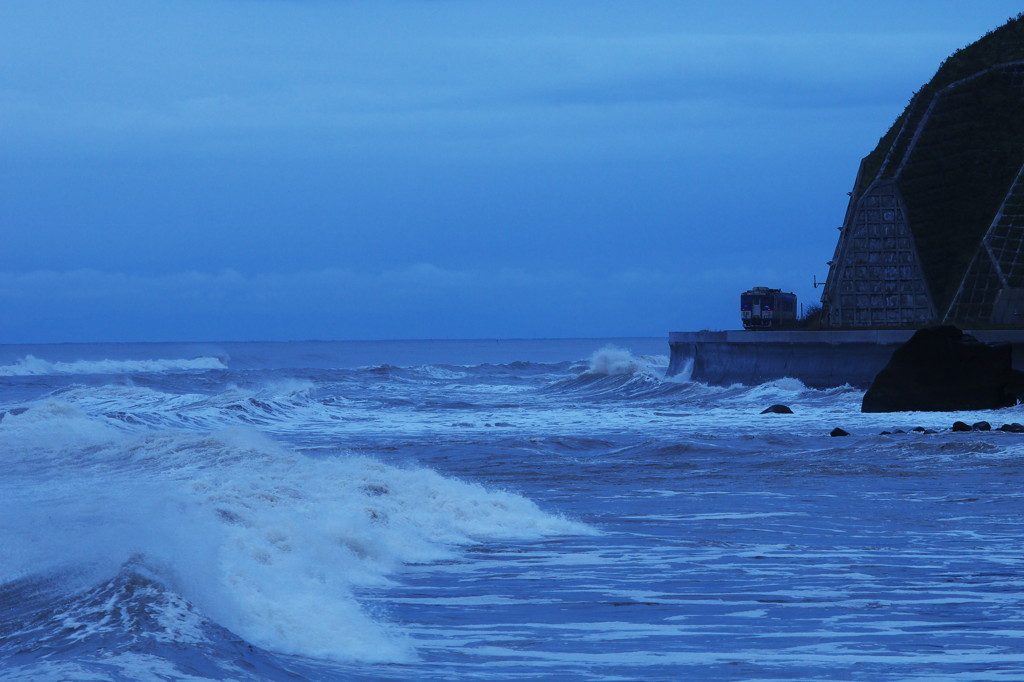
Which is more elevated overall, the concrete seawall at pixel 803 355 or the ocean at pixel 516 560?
the concrete seawall at pixel 803 355

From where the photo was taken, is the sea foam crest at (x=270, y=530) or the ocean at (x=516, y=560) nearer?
the ocean at (x=516, y=560)

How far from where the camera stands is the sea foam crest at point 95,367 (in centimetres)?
7487

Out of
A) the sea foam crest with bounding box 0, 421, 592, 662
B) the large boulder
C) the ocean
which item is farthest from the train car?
the sea foam crest with bounding box 0, 421, 592, 662

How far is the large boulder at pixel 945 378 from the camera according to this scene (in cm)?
2853

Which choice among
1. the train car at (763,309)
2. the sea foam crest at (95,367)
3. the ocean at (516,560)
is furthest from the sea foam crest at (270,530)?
the sea foam crest at (95,367)

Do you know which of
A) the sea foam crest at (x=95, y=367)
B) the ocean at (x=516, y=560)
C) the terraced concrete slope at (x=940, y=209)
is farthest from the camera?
the sea foam crest at (x=95, y=367)

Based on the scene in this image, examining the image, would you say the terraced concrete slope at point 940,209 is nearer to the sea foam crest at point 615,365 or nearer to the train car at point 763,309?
the train car at point 763,309

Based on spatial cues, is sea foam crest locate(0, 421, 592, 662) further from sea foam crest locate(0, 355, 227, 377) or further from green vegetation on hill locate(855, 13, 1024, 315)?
sea foam crest locate(0, 355, 227, 377)

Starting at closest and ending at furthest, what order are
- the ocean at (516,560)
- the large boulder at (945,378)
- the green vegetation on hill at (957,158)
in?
1. the ocean at (516,560)
2. the large boulder at (945,378)
3. the green vegetation on hill at (957,158)

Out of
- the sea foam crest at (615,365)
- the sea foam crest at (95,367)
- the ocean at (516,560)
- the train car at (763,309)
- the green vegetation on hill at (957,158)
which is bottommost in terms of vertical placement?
the ocean at (516,560)

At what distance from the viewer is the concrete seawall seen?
3469cm

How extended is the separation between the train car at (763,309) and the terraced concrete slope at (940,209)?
194 inches

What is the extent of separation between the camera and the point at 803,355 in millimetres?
38312

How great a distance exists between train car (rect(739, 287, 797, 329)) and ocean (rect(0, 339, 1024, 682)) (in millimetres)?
35983
